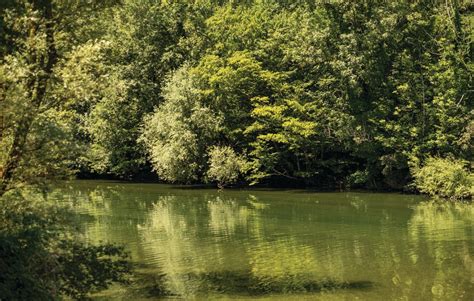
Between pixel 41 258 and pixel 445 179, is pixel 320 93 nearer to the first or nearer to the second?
pixel 445 179

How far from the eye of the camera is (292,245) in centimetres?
2625

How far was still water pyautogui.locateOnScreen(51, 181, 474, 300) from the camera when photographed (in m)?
18.8

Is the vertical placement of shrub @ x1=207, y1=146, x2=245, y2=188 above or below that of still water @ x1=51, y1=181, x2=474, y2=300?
above

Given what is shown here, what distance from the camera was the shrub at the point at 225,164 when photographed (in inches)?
2020

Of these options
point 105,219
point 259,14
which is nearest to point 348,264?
point 105,219

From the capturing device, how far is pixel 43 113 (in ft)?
54.5

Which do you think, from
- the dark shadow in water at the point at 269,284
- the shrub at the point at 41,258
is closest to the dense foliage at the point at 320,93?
the dark shadow in water at the point at 269,284

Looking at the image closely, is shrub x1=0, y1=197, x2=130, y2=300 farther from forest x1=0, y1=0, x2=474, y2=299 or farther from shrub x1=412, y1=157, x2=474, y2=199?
forest x1=0, y1=0, x2=474, y2=299

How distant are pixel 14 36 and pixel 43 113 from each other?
2235mm

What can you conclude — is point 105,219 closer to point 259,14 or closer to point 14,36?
point 14,36

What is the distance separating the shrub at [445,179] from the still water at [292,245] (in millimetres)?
1645

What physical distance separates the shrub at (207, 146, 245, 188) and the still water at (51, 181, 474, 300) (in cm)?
563

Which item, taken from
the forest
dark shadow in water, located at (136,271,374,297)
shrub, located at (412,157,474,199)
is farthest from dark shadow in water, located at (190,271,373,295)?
the forest

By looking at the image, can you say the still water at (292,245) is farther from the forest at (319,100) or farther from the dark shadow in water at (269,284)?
the forest at (319,100)
